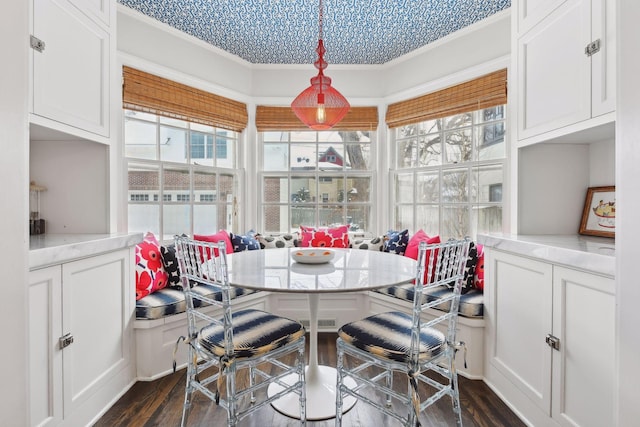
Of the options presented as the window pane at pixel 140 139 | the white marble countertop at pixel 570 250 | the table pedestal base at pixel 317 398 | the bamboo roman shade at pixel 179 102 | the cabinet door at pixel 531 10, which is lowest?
the table pedestal base at pixel 317 398

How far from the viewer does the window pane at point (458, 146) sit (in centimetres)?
278

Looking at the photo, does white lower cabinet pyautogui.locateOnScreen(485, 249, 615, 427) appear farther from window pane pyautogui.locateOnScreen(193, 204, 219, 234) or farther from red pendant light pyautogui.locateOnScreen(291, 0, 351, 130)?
window pane pyautogui.locateOnScreen(193, 204, 219, 234)

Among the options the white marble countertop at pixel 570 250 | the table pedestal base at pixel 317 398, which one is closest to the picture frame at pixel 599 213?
the white marble countertop at pixel 570 250

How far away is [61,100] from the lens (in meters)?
1.58

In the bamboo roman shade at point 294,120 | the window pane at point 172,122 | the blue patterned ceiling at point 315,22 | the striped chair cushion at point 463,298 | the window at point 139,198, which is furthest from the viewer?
the bamboo roman shade at point 294,120

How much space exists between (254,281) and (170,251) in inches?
50.5

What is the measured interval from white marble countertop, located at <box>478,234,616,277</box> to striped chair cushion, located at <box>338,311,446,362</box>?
614 mm

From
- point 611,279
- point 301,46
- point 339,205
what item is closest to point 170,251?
point 339,205

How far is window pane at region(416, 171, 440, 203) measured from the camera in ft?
9.79

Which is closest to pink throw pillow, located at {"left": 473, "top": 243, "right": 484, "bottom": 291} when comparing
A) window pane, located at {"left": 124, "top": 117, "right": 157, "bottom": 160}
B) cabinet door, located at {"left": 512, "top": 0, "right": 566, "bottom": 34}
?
cabinet door, located at {"left": 512, "top": 0, "right": 566, "bottom": 34}

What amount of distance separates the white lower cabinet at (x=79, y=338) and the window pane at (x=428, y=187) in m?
2.51

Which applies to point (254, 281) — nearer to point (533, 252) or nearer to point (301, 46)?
point (533, 252)

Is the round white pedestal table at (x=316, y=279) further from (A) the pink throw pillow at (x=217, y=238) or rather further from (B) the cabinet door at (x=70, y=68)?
(B) the cabinet door at (x=70, y=68)

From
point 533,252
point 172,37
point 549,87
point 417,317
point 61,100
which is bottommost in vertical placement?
point 417,317
